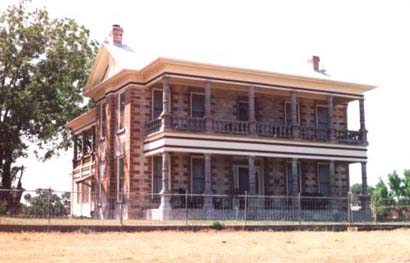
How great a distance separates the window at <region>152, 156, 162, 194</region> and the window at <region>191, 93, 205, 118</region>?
2812mm

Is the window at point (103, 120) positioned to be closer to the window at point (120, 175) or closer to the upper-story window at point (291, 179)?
the window at point (120, 175)

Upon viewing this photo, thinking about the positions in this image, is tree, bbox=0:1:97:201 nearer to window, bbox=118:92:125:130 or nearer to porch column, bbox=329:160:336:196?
window, bbox=118:92:125:130

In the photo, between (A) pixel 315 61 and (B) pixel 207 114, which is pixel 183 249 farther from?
(A) pixel 315 61

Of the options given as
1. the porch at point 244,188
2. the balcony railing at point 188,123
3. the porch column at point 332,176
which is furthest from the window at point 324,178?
the balcony railing at point 188,123

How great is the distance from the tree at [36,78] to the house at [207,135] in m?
3.92

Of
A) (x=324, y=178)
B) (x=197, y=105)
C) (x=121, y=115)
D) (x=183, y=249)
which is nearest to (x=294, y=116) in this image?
(x=197, y=105)

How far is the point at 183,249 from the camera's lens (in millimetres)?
13180

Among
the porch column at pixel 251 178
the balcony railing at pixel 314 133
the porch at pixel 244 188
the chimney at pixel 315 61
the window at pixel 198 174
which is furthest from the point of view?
the chimney at pixel 315 61

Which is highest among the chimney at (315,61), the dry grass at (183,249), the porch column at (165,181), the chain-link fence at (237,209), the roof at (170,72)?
the chimney at (315,61)

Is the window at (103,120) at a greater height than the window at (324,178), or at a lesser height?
greater

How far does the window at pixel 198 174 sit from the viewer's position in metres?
29.0

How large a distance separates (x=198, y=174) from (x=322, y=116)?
8.56 meters

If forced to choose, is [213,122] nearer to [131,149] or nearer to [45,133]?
[131,149]

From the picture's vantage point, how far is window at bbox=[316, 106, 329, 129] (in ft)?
109
